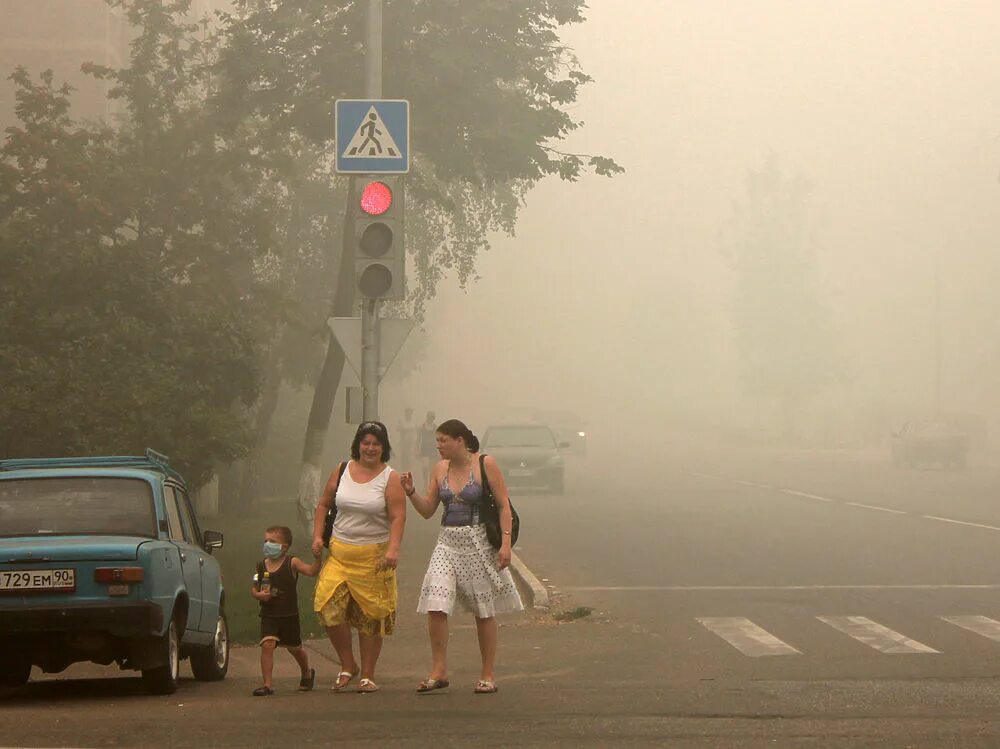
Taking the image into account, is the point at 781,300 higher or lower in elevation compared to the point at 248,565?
higher

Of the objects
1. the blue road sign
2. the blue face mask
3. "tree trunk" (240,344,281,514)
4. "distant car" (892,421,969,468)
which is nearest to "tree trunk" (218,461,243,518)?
"tree trunk" (240,344,281,514)

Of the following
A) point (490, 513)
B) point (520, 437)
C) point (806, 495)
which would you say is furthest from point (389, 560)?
point (520, 437)

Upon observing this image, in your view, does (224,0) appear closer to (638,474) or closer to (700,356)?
(638,474)

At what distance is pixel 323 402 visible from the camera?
28.5m

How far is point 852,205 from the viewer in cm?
14312

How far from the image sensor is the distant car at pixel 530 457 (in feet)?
131

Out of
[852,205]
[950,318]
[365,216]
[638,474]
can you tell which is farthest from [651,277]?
[365,216]

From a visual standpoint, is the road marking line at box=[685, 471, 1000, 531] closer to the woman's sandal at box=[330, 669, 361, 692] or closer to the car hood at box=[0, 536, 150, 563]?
the woman's sandal at box=[330, 669, 361, 692]

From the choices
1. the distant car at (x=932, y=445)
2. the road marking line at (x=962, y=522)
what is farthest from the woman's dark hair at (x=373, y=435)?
the distant car at (x=932, y=445)

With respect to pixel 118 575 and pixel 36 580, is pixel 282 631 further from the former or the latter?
pixel 36 580

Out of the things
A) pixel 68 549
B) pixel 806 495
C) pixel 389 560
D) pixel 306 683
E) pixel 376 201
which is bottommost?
pixel 306 683

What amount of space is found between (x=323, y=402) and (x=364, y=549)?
1786 centimetres

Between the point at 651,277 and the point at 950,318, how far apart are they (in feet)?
87.8

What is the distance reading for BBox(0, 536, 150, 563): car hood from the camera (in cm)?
1014
